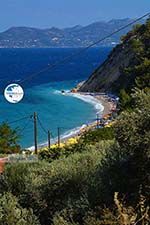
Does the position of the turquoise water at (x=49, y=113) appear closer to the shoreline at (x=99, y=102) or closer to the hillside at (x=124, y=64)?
the shoreline at (x=99, y=102)

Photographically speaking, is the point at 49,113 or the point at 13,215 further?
the point at 49,113

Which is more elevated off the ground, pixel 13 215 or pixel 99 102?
pixel 13 215

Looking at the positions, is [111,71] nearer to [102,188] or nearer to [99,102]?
[99,102]

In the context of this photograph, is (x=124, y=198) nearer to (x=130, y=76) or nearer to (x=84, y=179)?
(x=84, y=179)

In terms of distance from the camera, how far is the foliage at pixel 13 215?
8469 millimetres

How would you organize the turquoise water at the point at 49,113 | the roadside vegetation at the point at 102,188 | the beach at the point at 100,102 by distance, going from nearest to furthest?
the roadside vegetation at the point at 102,188 < the turquoise water at the point at 49,113 < the beach at the point at 100,102

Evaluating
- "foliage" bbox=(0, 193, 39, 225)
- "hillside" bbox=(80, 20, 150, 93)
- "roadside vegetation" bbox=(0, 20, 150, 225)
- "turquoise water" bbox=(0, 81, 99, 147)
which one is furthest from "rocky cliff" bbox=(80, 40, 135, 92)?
"foliage" bbox=(0, 193, 39, 225)

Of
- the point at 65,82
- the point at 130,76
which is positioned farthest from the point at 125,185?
the point at 65,82

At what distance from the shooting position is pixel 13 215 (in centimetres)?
855

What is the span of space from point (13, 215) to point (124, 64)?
79.0 metres

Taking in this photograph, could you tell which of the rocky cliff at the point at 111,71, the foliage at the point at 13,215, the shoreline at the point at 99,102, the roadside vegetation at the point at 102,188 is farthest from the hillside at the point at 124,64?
the foliage at the point at 13,215

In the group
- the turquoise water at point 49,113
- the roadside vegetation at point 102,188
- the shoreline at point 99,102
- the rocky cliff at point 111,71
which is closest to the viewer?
the roadside vegetation at point 102,188

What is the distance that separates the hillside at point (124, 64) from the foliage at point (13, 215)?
56.3 m

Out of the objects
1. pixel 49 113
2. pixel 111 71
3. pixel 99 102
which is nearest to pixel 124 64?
pixel 111 71
